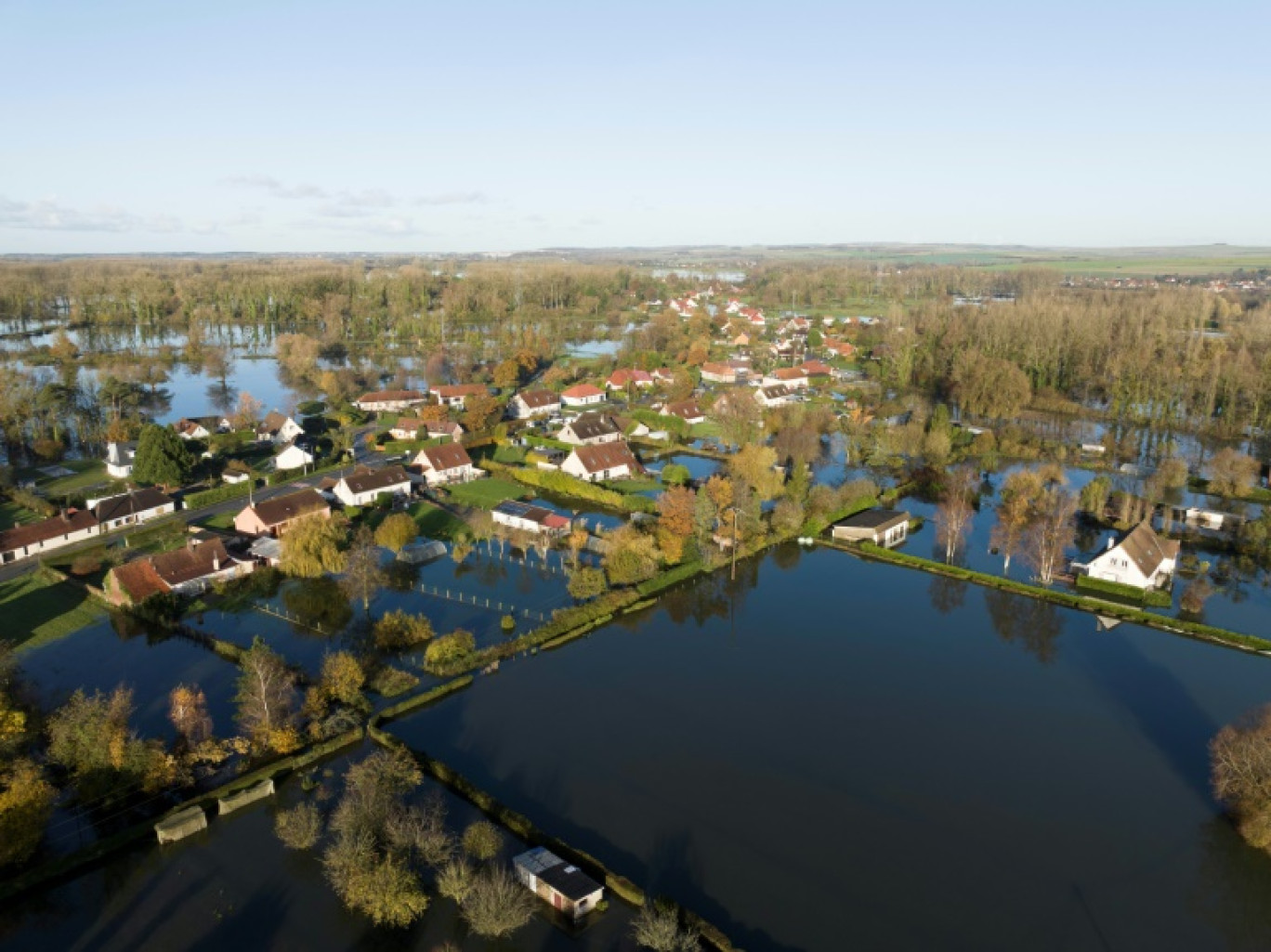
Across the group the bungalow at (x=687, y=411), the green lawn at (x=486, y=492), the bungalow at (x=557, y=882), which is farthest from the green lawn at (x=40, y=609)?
the bungalow at (x=687, y=411)

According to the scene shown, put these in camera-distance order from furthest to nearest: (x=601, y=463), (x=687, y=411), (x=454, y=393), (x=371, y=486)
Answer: (x=454, y=393), (x=687, y=411), (x=601, y=463), (x=371, y=486)

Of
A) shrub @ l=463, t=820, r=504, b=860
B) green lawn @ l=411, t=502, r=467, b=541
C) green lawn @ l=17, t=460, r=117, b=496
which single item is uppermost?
green lawn @ l=17, t=460, r=117, b=496

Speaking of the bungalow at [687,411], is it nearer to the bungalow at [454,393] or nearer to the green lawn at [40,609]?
the bungalow at [454,393]

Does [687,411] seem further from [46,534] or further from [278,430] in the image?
[46,534]

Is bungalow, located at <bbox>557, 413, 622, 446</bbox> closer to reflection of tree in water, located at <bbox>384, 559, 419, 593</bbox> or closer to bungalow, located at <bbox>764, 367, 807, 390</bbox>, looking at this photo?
reflection of tree in water, located at <bbox>384, 559, 419, 593</bbox>

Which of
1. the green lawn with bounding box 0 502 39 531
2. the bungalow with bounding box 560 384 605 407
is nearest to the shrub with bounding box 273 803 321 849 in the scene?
the green lawn with bounding box 0 502 39 531

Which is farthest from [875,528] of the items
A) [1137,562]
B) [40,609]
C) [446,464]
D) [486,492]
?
[40,609]

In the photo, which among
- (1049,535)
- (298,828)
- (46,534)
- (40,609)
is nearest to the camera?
(298,828)
